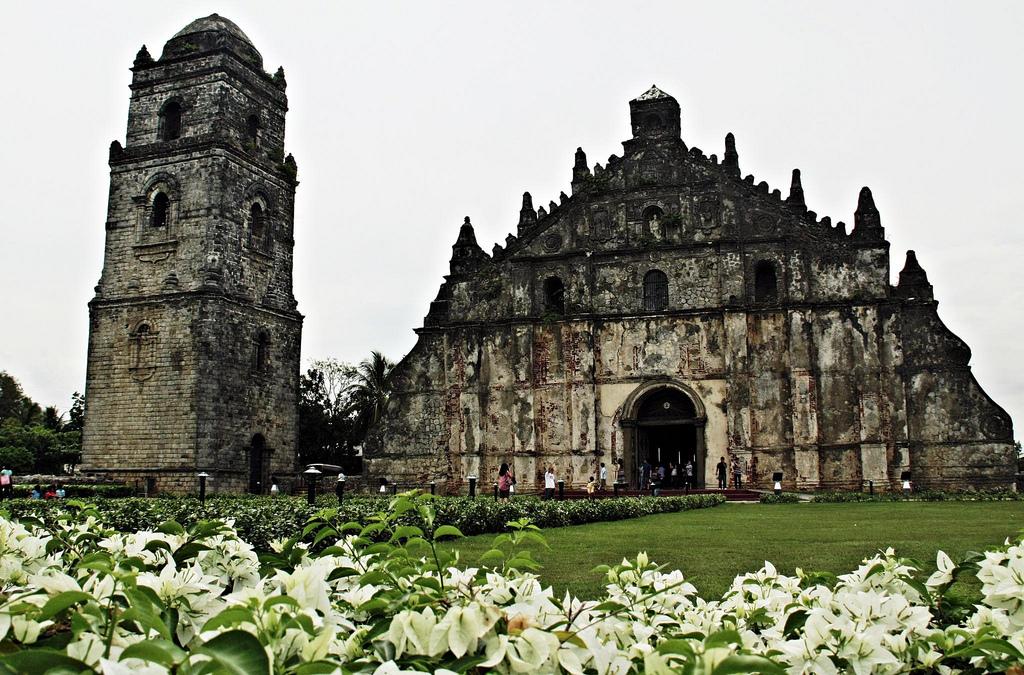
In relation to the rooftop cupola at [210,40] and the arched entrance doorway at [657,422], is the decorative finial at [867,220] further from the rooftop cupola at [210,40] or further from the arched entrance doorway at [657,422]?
the rooftop cupola at [210,40]

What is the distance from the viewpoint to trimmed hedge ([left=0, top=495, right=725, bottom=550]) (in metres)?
11.8

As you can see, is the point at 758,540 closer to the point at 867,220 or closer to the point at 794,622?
the point at 794,622

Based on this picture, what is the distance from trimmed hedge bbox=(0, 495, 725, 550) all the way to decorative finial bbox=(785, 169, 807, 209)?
40.7 feet

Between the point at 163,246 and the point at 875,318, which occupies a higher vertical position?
the point at 163,246

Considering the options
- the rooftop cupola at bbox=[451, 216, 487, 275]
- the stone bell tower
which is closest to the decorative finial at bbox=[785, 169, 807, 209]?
the rooftop cupola at bbox=[451, 216, 487, 275]

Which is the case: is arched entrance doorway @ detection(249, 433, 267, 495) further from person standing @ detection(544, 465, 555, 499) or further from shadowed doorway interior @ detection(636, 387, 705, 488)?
shadowed doorway interior @ detection(636, 387, 705, 488)

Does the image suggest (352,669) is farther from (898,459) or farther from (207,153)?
(207,153)


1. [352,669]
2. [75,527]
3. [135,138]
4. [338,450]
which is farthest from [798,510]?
[338,450]

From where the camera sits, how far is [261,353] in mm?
34062

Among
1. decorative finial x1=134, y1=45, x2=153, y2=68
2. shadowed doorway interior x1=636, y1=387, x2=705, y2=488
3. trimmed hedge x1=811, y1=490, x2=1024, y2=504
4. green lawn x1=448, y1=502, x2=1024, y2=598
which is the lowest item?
green lawn x1=448, y1=502, x2=1024, y2=598

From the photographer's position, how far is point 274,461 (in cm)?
3375

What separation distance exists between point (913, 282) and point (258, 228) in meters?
22.1

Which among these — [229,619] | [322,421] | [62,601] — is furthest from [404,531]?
[322,421]

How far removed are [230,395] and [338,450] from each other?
2145cm
